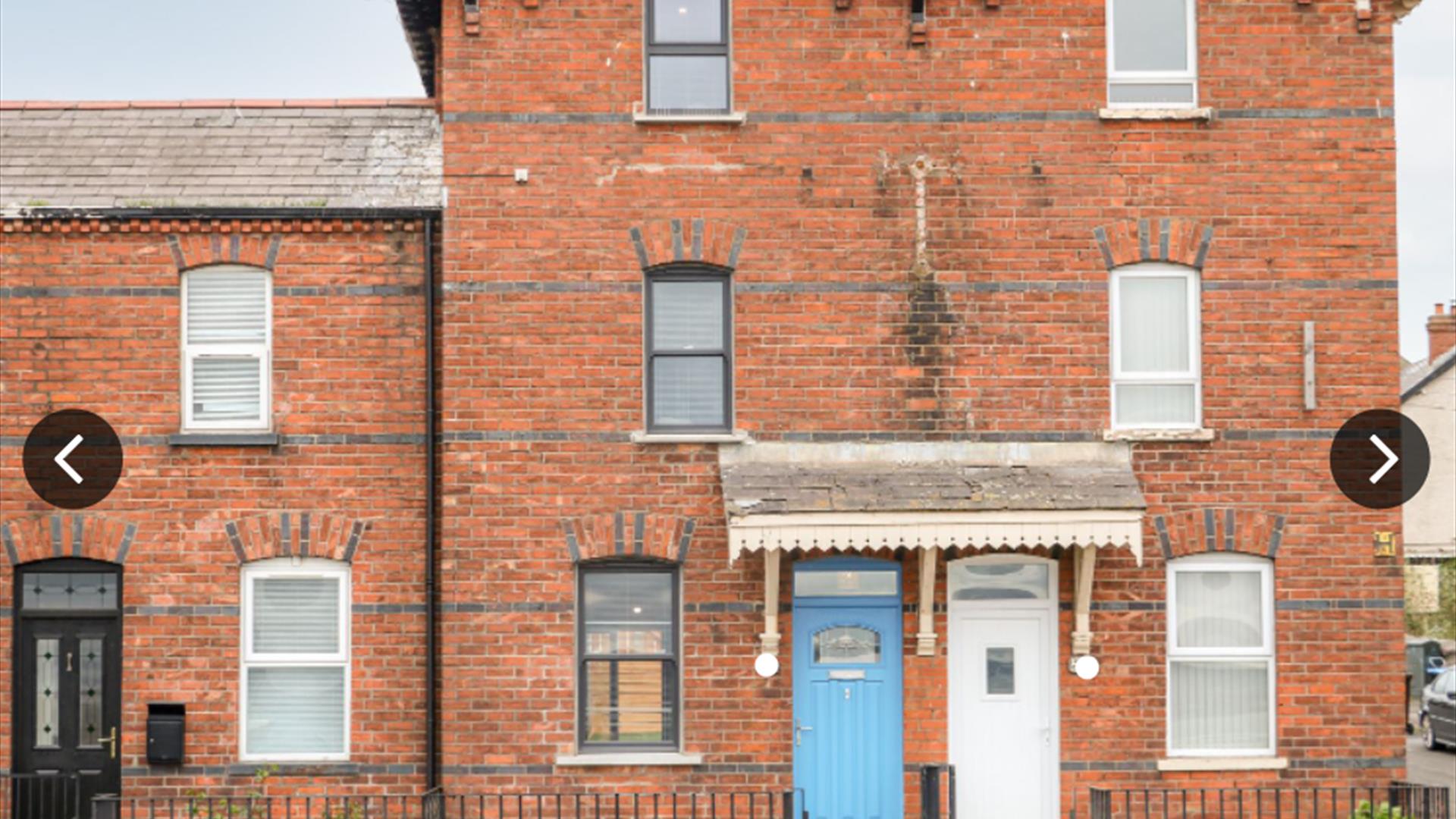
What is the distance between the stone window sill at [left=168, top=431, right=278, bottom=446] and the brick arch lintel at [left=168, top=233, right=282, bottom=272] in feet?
5.16

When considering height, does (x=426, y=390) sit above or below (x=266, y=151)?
below

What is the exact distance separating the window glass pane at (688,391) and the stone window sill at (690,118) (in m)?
2.17

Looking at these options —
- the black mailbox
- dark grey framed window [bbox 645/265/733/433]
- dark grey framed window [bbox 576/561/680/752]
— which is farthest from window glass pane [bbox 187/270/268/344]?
dark grey framed window [bbox 576/561/680/752]

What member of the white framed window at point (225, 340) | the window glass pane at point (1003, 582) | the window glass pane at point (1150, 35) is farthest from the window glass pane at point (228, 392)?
the window glass pane at point (1150, 35)

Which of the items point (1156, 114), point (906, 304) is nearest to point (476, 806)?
point (906, 304)

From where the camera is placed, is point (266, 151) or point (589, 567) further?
point (266, 151)

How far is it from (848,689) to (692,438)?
2714mm

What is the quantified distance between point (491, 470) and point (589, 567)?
4.18 ft

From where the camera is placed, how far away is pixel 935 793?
616 inches

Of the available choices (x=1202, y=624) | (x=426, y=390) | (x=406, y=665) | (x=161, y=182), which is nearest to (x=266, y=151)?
(x=161, y=182)

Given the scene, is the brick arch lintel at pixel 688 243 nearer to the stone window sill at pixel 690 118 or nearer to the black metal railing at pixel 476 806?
the stone window sill at pixel 690 118

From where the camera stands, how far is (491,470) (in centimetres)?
1666

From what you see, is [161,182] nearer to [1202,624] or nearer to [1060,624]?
[1060,624]

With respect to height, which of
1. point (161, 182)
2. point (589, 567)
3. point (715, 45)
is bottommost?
point (589, 567)
